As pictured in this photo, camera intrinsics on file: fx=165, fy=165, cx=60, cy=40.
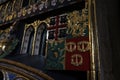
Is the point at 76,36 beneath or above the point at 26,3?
beneath

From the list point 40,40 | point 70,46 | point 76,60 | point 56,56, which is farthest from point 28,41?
point 76,60

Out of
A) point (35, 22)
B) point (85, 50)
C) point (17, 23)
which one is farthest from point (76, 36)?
point (17, 23)

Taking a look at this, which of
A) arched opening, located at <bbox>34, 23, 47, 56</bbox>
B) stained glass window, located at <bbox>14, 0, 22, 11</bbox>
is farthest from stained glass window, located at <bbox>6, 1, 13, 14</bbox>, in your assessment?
arched opening, located at <bbox>34, 23, 47, 56</bbox>

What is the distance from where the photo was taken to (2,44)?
4.07 meters

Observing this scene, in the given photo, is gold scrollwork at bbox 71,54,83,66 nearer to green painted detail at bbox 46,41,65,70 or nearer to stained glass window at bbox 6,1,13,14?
green painted detail at bbox 46,41,65,70

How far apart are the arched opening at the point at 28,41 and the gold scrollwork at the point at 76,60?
1.61m

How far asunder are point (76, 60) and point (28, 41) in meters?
1.86

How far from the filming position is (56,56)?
2988mm

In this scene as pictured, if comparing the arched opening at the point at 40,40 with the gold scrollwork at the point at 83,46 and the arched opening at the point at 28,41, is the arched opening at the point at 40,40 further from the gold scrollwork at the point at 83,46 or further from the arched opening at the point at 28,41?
the gold scrollwork at the point at 83,46

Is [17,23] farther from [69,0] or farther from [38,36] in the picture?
[69,0]

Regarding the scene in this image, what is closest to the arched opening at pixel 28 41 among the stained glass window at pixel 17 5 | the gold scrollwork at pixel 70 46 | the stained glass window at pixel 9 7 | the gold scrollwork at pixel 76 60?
the stained glass window at pixel 17 5

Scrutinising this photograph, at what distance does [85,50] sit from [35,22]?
1906mm

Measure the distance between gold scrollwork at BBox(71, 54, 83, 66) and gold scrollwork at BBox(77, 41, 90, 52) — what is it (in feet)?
0.39

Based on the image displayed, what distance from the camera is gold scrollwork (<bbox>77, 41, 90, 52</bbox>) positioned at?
2689 mm
